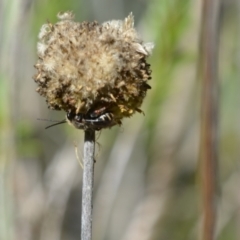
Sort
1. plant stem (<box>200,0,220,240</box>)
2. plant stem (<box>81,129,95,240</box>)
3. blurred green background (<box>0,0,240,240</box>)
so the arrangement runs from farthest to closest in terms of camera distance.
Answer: blurred green background (<box>0,0,240,240</box>) < plant stem (<box>200,0,220,240</box>) < plant stem (<box>81,129,95,240</box>)

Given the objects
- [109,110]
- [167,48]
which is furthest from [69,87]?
[167,48]

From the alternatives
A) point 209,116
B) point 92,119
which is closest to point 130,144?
point 209,116

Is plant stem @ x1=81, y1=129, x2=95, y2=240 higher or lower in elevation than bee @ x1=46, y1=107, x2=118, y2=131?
lower

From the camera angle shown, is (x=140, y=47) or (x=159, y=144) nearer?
(x=140, y=47)

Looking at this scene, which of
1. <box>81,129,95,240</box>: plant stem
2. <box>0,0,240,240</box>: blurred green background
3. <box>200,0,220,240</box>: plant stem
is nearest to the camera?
<box>81,129,95,240</box>: plant stem

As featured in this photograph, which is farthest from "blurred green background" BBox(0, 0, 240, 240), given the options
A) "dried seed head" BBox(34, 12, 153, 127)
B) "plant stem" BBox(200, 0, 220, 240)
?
"dried seed head" BBox(34, 12, 153, 127)

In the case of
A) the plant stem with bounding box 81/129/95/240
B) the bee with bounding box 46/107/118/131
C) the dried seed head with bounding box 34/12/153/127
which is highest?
the dried seed head with bounding box 34/12/153/127

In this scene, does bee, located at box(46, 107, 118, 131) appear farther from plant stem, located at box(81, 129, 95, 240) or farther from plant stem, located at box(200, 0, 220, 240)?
plant stem, located at box(200, 0, 220, 240)

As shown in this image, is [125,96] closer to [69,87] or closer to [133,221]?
[69,87]
